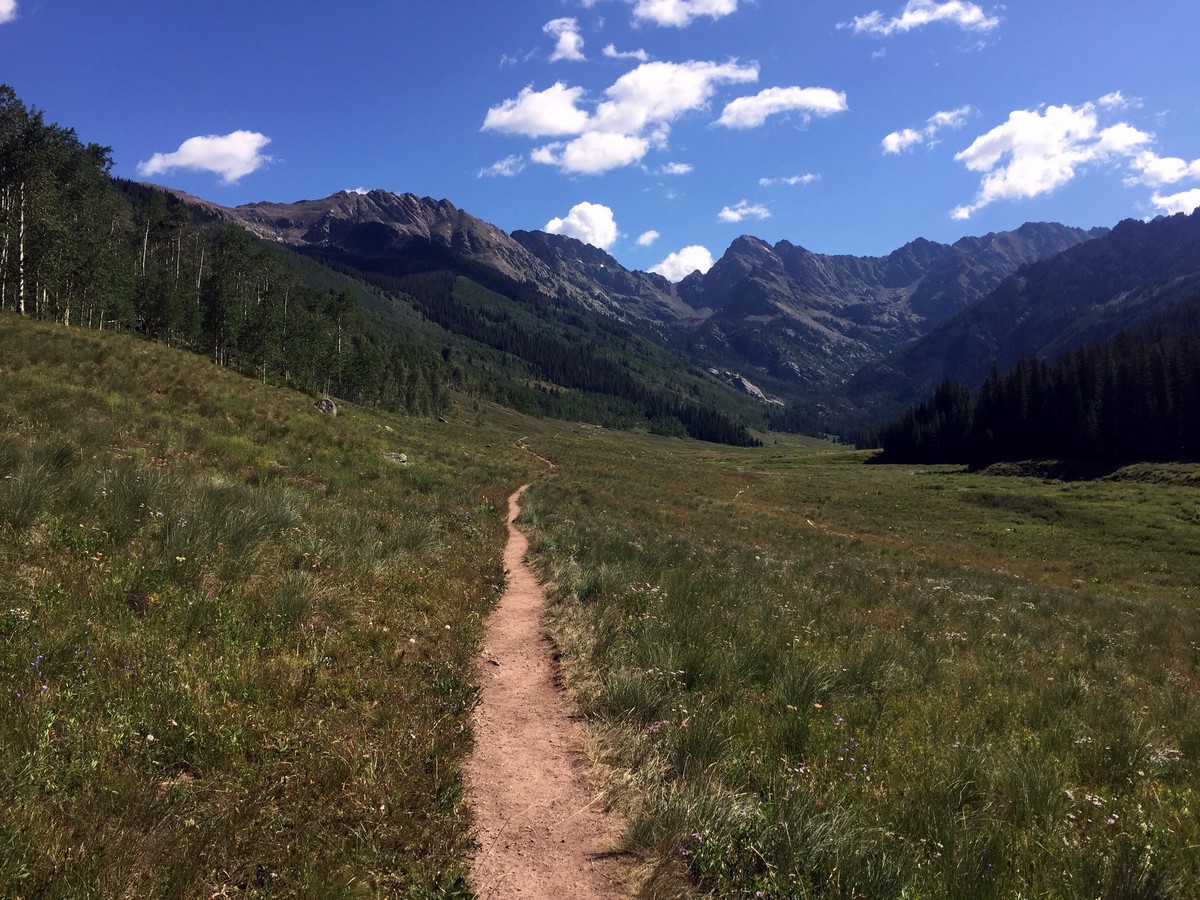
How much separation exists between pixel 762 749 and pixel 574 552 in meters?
10.7

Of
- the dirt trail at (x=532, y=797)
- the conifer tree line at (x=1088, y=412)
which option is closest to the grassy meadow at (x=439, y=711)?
the dirt trail at (x=532, y=797)

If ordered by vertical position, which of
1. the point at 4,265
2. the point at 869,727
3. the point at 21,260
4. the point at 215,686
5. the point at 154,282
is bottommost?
the point at 869,727

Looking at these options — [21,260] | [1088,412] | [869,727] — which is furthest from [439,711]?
[1088,412]

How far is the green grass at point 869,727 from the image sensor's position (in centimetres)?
445

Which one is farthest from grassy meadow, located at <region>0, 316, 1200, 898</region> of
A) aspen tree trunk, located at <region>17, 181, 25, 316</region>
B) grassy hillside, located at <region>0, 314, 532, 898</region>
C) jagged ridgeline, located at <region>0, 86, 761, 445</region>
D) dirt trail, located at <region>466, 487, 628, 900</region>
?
jagged ridgeline, located at <region>0, 86, 761, 445</region>

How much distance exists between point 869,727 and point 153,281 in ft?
325

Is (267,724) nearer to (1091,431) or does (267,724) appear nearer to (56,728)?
(56,728)

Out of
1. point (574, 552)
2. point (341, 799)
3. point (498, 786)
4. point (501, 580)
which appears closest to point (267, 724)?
point (341, 799)

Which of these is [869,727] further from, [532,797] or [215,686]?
[215,686]

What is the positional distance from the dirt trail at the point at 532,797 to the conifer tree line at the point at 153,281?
61896 millimetres

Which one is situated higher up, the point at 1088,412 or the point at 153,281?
the point at 153,281

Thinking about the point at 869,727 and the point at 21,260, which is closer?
the point at 869,727

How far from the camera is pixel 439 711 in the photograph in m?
6.68

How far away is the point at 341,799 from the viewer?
4.79 m
